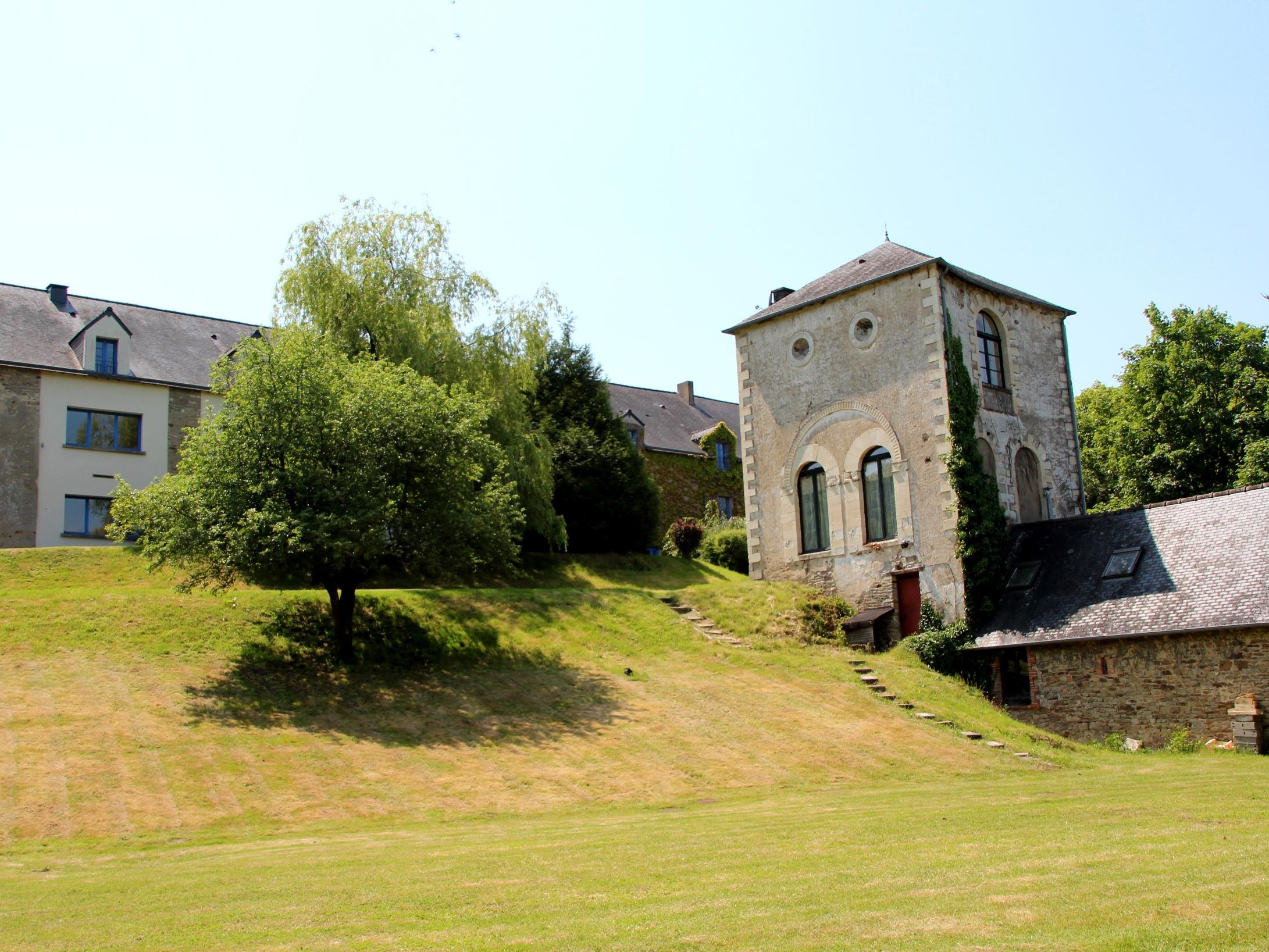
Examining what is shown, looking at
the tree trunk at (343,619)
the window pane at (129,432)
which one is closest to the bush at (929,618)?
the tree trunk at (343,619)

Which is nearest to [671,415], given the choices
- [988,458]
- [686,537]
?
[686,537]

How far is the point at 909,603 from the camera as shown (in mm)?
24734

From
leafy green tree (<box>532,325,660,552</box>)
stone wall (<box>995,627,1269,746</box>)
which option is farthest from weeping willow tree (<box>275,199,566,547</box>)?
stone wall (<box>995,627,1269,746</box>)

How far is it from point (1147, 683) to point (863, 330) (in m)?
10.2

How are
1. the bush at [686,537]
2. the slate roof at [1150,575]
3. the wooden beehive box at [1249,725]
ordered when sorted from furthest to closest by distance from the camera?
the bush at [686,537] < the slate roof at [1150,575] < the wooden beehive box at [1249,725]

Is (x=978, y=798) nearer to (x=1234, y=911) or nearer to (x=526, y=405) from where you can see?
(x=1234, y=911)

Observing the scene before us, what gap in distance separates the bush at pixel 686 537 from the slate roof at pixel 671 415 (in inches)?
255

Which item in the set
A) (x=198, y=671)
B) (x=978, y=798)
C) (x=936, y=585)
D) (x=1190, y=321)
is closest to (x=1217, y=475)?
(x=1190, y=321)

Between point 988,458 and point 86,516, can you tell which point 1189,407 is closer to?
point 988,458

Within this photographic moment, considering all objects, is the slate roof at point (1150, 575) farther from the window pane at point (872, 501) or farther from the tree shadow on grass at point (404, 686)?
the tree shadow on grass at point (404, 686)

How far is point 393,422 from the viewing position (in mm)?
21125

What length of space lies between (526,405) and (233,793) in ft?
66.3

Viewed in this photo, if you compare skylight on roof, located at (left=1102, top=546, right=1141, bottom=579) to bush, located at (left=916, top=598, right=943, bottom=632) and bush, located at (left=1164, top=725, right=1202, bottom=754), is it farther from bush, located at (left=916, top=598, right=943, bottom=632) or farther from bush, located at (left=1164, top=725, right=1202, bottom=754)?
bush, located at (left=916, top=598, right=943, bottom=632)

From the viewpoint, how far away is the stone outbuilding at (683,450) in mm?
41969
